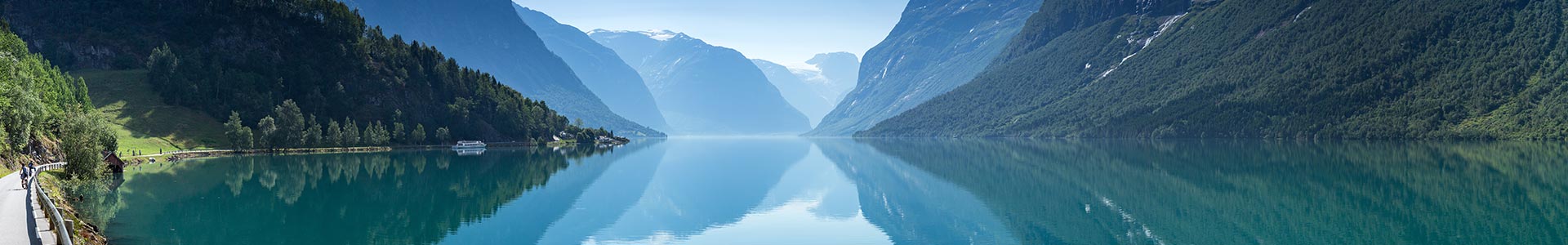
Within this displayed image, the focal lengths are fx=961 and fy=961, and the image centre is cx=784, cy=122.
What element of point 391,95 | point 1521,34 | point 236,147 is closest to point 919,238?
point 236,147

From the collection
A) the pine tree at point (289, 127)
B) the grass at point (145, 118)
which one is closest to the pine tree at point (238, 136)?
the grass at point (145, 118)

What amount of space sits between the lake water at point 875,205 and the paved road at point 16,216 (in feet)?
9.32

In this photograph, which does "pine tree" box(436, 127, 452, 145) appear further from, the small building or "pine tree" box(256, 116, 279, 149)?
the small building

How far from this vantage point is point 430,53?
195 m

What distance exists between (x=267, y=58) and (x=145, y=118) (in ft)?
130

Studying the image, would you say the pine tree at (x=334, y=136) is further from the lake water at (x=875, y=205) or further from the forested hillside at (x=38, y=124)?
the lake water at (x=875, y=205)

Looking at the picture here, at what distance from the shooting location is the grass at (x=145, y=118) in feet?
393

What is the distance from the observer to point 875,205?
50531 millimetres

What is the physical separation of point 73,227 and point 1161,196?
152ft

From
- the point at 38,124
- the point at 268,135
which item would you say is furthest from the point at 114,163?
the point at 268,135

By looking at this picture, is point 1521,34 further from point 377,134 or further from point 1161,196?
point 377,134

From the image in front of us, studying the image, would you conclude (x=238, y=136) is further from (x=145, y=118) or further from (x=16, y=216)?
(x=16, y=216)

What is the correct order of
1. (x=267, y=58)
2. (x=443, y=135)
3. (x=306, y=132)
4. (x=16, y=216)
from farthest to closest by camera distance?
(x=443, y=135) < (x=267, y=58) < (x=306, y=132) < (x=16, y=216)

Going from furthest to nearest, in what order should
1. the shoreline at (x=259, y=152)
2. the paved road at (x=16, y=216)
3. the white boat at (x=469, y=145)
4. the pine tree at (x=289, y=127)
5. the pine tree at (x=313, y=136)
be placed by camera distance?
the white boat at (x=469, y=145) < the pine tree at (x=313, y=136) < the pine tree at (x=289, y=127) < the shoreline at (x=259, y=152) < the paved road at (x=16, y=216)
